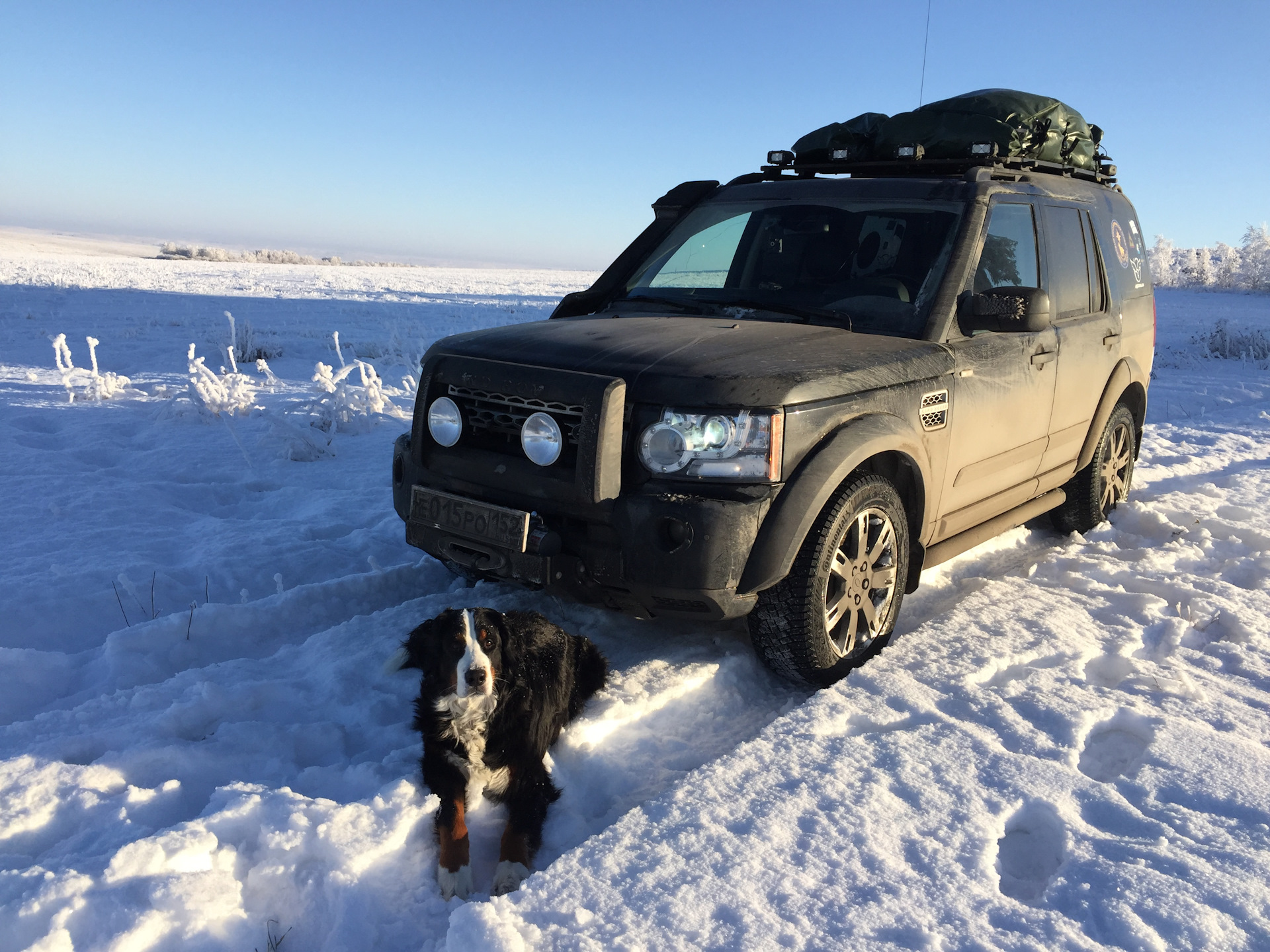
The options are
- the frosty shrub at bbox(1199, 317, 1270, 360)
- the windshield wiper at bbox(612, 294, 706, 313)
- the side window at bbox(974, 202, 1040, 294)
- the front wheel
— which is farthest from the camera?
the frosty shrub at bbox(1199, 317, 1270, 360)

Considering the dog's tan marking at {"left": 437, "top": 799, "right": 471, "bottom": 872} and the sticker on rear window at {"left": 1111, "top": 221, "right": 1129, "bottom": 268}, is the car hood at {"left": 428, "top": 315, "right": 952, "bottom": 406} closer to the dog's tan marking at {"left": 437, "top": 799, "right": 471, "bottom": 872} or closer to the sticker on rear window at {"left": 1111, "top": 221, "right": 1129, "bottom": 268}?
the dog's tan marking at {"left": 437, "top": 799, "right": 471, "bottom": 872}

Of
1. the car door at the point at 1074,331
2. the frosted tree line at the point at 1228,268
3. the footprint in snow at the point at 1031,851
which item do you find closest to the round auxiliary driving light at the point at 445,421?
the footprint in snow at the point at 1031,851

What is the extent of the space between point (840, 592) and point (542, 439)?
133cm

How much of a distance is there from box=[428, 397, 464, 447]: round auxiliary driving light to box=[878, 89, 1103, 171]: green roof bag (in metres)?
3.08

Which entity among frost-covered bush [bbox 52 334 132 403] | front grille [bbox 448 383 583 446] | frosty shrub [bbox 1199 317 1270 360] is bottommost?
frost-covered bush [bbox 52 334 132 403]

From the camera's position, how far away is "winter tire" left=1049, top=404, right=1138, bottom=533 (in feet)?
18.0

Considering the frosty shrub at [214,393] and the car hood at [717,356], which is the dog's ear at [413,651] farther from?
the frosty shrub at [214,393]

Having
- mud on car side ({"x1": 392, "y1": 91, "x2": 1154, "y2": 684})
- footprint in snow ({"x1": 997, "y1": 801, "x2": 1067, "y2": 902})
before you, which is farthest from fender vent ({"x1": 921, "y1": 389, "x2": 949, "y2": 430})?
footprint in snow ({"x1": 997, "y1": 801, "x2": 1067, "y2": 902})

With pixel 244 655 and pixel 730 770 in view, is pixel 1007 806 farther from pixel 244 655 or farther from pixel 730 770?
pixel 244 655

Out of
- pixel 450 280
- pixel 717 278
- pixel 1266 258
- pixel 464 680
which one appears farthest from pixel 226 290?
pixel 1266 258

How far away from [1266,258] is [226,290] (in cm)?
5177

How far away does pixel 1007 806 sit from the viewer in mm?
2621

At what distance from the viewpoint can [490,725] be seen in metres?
2.82

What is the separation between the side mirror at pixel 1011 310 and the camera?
380 centimetres
